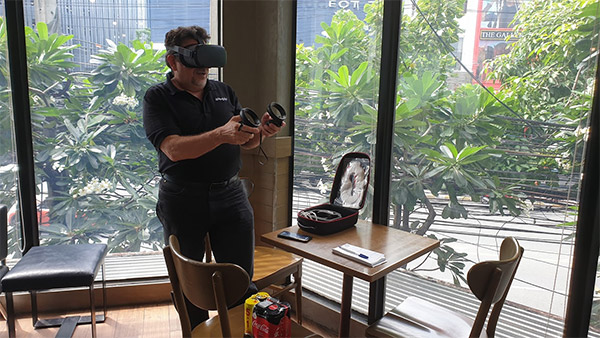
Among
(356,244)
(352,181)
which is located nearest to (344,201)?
(352,181)

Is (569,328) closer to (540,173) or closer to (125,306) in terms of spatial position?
(540,173)

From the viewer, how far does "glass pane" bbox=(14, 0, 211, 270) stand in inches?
98.8

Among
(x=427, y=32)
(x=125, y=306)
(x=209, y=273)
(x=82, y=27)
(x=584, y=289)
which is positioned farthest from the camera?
(x=125, y=306)

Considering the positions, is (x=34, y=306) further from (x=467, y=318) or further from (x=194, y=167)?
(x=467, y=318)

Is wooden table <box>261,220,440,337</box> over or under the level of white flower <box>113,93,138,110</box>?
under

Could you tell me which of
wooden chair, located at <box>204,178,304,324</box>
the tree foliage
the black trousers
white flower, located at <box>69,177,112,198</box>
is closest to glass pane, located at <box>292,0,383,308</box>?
the tree foliage

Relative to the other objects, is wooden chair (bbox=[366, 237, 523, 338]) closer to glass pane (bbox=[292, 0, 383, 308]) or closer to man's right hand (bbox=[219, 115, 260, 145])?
glass pane (bbox=[292, 0, 383, 308])

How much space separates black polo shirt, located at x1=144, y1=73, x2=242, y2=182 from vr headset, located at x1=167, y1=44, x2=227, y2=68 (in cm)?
13


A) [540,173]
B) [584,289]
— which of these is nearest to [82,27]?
[540,173]

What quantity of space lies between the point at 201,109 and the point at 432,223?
1209 mm

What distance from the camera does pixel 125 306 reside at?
9.10ft

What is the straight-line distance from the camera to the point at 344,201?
6.99 feet

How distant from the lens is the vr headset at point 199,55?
1771mm

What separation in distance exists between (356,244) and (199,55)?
1.01 meters
